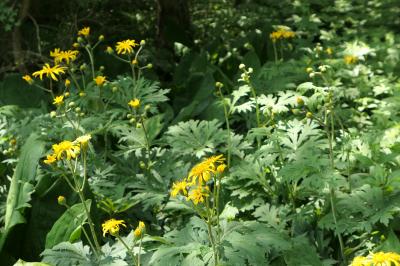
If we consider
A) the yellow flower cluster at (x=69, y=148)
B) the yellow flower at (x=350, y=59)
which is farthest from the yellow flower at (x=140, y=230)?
the yellow flower at (x=350, y=59)

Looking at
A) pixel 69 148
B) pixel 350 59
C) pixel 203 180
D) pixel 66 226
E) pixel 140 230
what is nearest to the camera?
pixel 140 230

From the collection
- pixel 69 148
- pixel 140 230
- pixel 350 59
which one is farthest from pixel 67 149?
pixel 350 59

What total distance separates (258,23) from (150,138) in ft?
9.17

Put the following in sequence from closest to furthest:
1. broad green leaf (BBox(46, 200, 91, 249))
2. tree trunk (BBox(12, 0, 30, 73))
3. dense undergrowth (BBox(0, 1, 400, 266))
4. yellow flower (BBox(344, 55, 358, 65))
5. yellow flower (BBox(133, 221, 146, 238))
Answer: yellow flower (BBox(133, 221, 146, 238)), dense undergrowth (BBox(0, 1, 400, 266)), broad green leaf (BBox(46, 200, 91, 249)), yellow flower (BBox(344, 55, 358, 65)), tree trunk (BBox(12, 0, 30, 73))

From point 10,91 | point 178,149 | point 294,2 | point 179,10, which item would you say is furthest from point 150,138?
point 294,2

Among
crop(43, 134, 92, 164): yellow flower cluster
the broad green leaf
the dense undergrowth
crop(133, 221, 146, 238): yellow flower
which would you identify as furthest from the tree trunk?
crop(133, 221, 146, 238): yellow flower

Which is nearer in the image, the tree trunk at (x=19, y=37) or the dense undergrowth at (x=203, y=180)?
the dense undergrowth at (x=203, y=180)

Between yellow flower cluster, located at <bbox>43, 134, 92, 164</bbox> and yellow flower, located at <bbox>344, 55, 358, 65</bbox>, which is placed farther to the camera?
yellow flower, located at <bbox>344, 55, 358, 65</bbox>

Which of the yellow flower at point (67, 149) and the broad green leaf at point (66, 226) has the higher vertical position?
the yellow flower at point (67, 149)

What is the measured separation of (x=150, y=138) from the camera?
9.91ft

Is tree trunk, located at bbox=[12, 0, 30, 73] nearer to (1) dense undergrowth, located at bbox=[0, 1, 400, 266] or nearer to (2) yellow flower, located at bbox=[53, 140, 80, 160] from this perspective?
(1) dense undergrowth, located at bbox=[0, 1, 400, 266]

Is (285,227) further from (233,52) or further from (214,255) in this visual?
(233,52)

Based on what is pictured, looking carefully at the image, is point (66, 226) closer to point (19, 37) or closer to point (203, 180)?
point (203, 180)

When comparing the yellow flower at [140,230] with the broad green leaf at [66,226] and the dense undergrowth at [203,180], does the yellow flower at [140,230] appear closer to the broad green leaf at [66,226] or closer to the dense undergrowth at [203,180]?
the dense undergrowth at [203,180]
